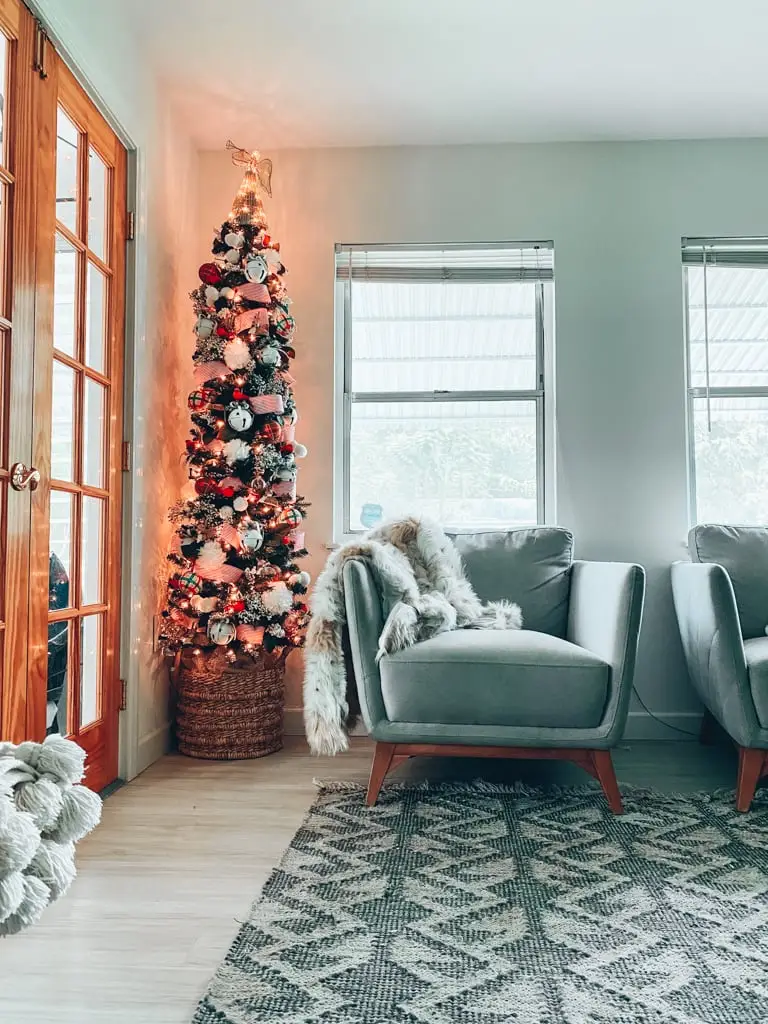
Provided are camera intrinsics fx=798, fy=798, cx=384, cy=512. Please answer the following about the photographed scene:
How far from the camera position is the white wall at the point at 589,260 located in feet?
11.3

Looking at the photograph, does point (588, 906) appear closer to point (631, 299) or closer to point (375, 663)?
point (375, 663)

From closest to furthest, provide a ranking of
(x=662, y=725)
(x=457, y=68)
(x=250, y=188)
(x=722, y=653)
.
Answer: (x=722, y=653)
(x=457, y=68)
(x=250, y=188)
(x=662, y=725)

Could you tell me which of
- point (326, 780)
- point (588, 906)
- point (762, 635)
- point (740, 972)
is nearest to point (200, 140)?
point (326, 780)

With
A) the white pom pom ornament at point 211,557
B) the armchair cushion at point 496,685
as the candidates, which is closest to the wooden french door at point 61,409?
the white pom pom ornament at point 211,557

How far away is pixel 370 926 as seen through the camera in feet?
5.39

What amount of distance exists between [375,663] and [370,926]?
2.98 feet

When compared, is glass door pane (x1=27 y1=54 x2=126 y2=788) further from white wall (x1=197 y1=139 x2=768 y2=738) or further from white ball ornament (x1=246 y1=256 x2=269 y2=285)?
white wall (x1=197 y1=139 x2=768 y2=738)

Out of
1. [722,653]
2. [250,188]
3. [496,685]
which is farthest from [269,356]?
[722,653]

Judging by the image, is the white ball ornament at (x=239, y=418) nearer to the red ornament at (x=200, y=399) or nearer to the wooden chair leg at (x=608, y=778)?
the red ornament at (x=200, y=399)

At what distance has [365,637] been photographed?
8.11 ft

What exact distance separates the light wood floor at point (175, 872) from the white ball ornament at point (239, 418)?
1.25m

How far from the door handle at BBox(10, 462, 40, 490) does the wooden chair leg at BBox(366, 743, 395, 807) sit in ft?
4.18

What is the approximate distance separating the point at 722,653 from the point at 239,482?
1.77 metres

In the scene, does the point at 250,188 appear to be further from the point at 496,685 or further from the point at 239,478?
the point at 496,685
